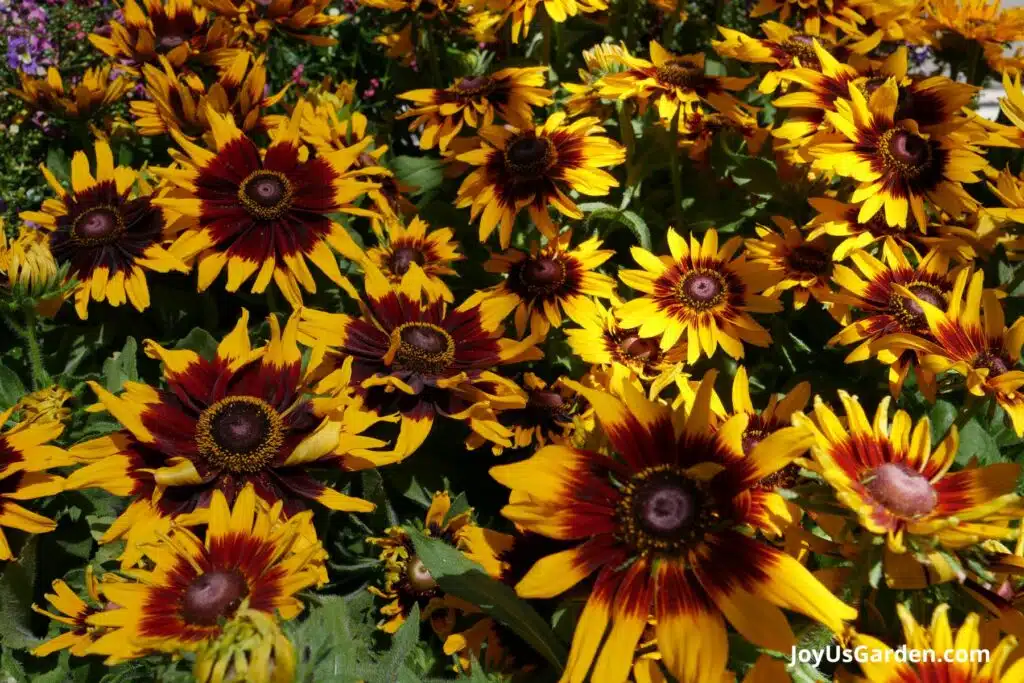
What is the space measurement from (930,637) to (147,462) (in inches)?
45.9

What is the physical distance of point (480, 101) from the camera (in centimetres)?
225

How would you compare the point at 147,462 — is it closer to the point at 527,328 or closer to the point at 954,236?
the point at 527,328

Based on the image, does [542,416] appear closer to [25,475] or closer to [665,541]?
[665,541]

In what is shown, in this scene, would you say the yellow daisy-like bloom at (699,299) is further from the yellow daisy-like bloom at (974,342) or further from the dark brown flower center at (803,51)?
the dark brown flower center at (803,51)

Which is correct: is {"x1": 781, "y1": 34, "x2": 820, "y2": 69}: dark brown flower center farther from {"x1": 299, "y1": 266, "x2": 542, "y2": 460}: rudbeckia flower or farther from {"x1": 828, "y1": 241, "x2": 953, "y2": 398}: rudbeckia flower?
{"x1": 299, "y1": 266, "x2": 542, "y2": 460}: rudbeckia flower

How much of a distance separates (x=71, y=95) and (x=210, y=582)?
203 centimetres

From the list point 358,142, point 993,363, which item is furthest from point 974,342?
point 358,142

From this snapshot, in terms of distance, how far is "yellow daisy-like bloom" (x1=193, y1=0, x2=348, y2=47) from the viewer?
2410 millimetres

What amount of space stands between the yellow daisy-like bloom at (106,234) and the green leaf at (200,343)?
0.12m

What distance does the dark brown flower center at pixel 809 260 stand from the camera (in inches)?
79.6

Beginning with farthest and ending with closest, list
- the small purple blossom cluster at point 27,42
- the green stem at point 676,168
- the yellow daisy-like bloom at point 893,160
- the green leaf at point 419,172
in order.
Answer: the small purple blossom cluster at point 27,42
the green leaf at point 419,172
the green stem at point 676,168
the yellow daisy-like bloom at point 893,160

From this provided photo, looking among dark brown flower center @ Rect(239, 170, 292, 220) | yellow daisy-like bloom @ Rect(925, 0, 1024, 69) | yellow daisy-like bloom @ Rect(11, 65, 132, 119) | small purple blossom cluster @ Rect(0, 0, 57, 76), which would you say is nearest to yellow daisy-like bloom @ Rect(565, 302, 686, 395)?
dark brown flower center @ Rect(239, 170, 292, 220)

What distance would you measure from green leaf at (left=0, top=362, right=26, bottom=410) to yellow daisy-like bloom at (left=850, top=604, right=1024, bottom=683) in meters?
1.75

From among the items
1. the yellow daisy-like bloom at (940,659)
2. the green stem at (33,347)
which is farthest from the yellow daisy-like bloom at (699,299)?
the green stem at (33,347)
